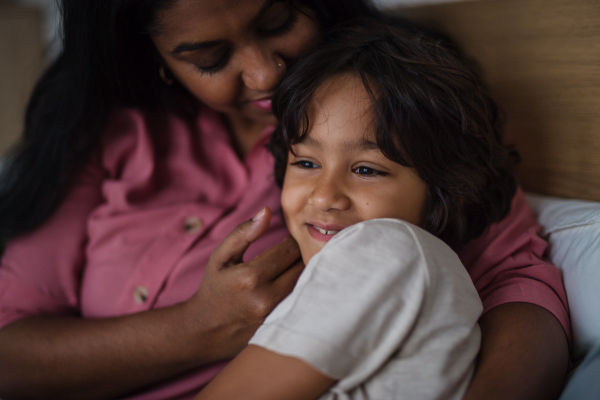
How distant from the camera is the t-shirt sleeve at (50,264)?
110 cm

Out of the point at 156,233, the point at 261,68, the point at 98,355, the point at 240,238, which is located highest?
the point at 261,68

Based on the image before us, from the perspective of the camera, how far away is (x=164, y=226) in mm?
1101

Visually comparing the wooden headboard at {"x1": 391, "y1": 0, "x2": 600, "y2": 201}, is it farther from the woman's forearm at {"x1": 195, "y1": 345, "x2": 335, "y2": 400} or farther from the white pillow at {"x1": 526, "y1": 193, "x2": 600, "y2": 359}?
the woman's forearm at {"x1": 195, "y1": 345, "x2": 335, "y2": 400}

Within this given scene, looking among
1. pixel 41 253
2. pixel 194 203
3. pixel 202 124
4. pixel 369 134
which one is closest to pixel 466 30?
pixel 369 134

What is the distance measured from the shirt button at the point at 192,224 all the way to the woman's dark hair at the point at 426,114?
12.4 inches

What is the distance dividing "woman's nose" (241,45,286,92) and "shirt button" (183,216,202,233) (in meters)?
0.35

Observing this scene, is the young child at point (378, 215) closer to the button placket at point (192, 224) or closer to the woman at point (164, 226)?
the woman at point (164, 226)

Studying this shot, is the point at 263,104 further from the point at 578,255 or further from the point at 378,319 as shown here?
the point at 578,255

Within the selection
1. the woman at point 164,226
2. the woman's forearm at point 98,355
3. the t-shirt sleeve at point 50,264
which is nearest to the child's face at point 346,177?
the woman at point 164,226

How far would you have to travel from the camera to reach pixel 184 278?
1.05 m

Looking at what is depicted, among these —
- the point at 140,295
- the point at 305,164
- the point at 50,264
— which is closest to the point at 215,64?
the point at 305,164

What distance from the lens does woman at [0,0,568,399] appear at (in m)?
0.86

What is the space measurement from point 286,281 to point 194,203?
14.7 inches

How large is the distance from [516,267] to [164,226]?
0.80 metres
